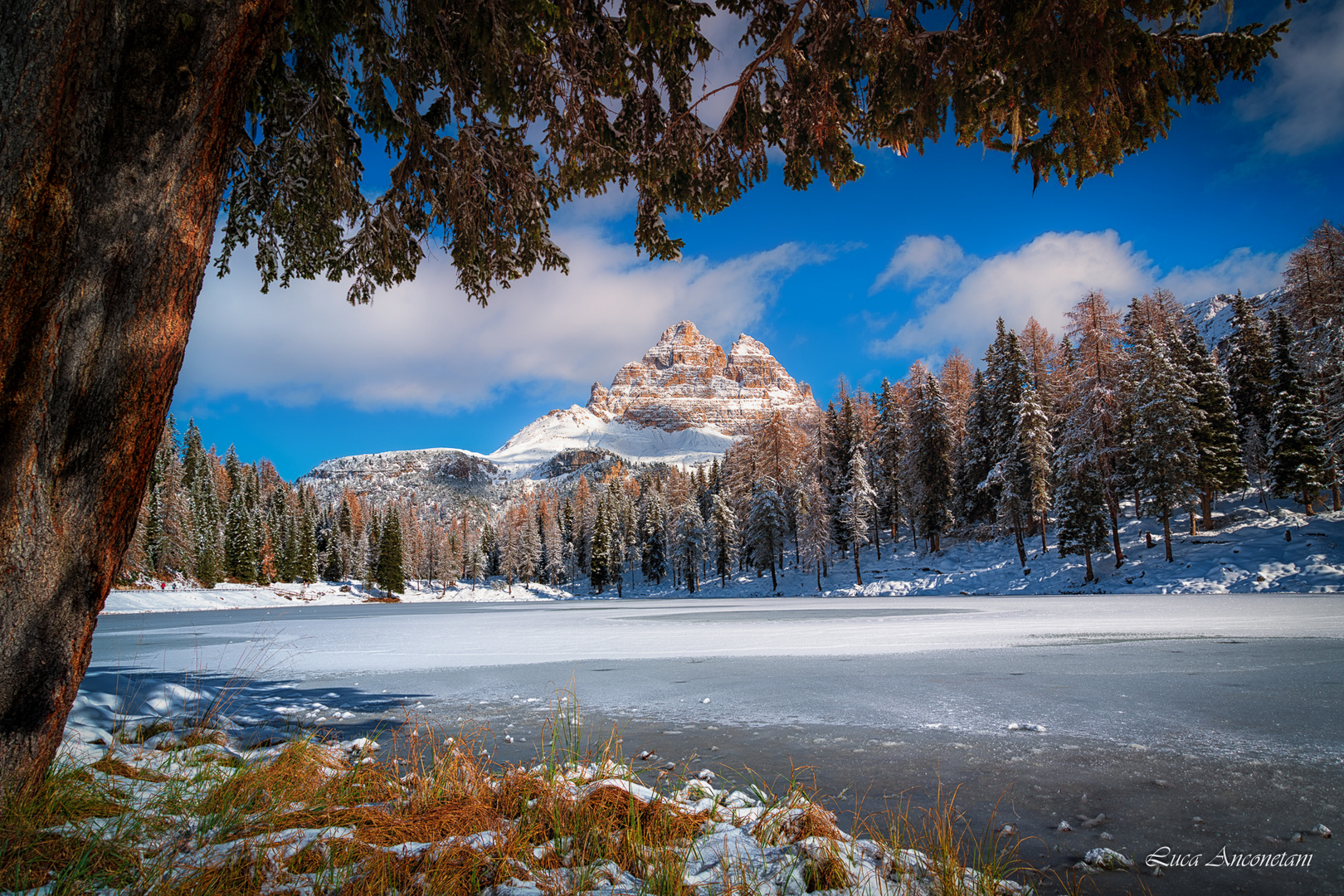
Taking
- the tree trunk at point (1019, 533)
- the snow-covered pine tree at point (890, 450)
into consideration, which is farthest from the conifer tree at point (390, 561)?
the tree trunk at point (1019, 533)

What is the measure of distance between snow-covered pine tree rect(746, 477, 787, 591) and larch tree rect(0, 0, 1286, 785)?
40.7 m

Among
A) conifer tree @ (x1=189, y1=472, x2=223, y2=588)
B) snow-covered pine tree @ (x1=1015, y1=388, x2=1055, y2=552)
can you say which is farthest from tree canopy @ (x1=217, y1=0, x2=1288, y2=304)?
conifer tree @ (x1=189, y1=472, x2=223, y2=588)

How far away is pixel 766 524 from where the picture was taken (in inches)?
1793

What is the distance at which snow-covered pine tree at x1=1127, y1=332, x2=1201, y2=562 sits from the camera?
88.3 ft

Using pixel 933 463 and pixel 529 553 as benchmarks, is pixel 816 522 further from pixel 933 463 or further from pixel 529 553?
pixel 529 553

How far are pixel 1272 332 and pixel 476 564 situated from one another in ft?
308

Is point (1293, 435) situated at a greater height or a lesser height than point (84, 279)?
greater

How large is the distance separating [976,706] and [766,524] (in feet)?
132

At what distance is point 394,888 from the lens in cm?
205

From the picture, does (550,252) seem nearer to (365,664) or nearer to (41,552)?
(41,552)

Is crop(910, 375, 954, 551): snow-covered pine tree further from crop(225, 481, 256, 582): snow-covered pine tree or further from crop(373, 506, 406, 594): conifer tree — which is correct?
crop(225, 481, 256, 582): snow-covered pine tree

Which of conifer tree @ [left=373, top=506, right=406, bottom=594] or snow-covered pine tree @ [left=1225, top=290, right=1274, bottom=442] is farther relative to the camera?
conifer tree @ [left=373, top=506, right=406, bottom=594]

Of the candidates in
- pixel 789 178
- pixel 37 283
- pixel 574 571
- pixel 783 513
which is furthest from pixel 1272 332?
pixel 574 571

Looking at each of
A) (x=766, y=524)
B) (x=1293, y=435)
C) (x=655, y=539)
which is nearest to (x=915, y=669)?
(x=1293, y=435)
